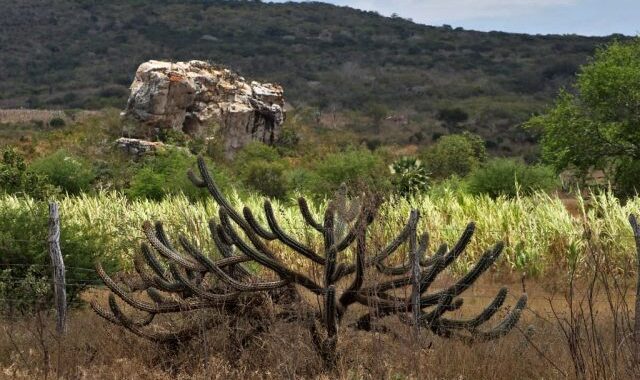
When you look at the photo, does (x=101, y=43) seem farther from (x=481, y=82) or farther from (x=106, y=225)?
(x=106, y=225)

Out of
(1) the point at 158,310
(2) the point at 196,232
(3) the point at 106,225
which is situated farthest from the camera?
(3) the point at 106,225

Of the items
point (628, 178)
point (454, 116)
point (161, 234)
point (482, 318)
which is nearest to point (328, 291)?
point (482, 318)

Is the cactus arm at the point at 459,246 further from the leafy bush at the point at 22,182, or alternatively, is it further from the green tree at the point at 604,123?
the green tree at the point at 604,123

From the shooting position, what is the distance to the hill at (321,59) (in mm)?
87062

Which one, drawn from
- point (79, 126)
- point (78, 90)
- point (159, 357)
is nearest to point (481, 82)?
point (78, 90)

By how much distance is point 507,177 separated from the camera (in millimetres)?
30047

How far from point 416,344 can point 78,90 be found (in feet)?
310

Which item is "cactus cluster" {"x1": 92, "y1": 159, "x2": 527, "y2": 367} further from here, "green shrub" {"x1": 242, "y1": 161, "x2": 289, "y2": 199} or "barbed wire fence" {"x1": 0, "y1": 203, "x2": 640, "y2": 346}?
"green shrub" {"x1": 242, "y1": 161, "x2": 289, "y2": 199}

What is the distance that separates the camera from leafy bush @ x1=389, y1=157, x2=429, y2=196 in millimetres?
31094

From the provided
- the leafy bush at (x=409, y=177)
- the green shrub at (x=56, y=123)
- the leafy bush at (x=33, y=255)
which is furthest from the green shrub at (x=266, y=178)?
the green shrub at (x=56, y=123)

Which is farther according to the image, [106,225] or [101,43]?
[101,43]

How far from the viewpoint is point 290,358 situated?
6383 millimetres

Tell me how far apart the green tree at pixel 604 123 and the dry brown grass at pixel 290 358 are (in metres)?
21.8

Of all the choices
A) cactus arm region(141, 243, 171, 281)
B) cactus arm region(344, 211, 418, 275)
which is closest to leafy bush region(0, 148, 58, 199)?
cactus arm region(141, 243, 171, 281)
